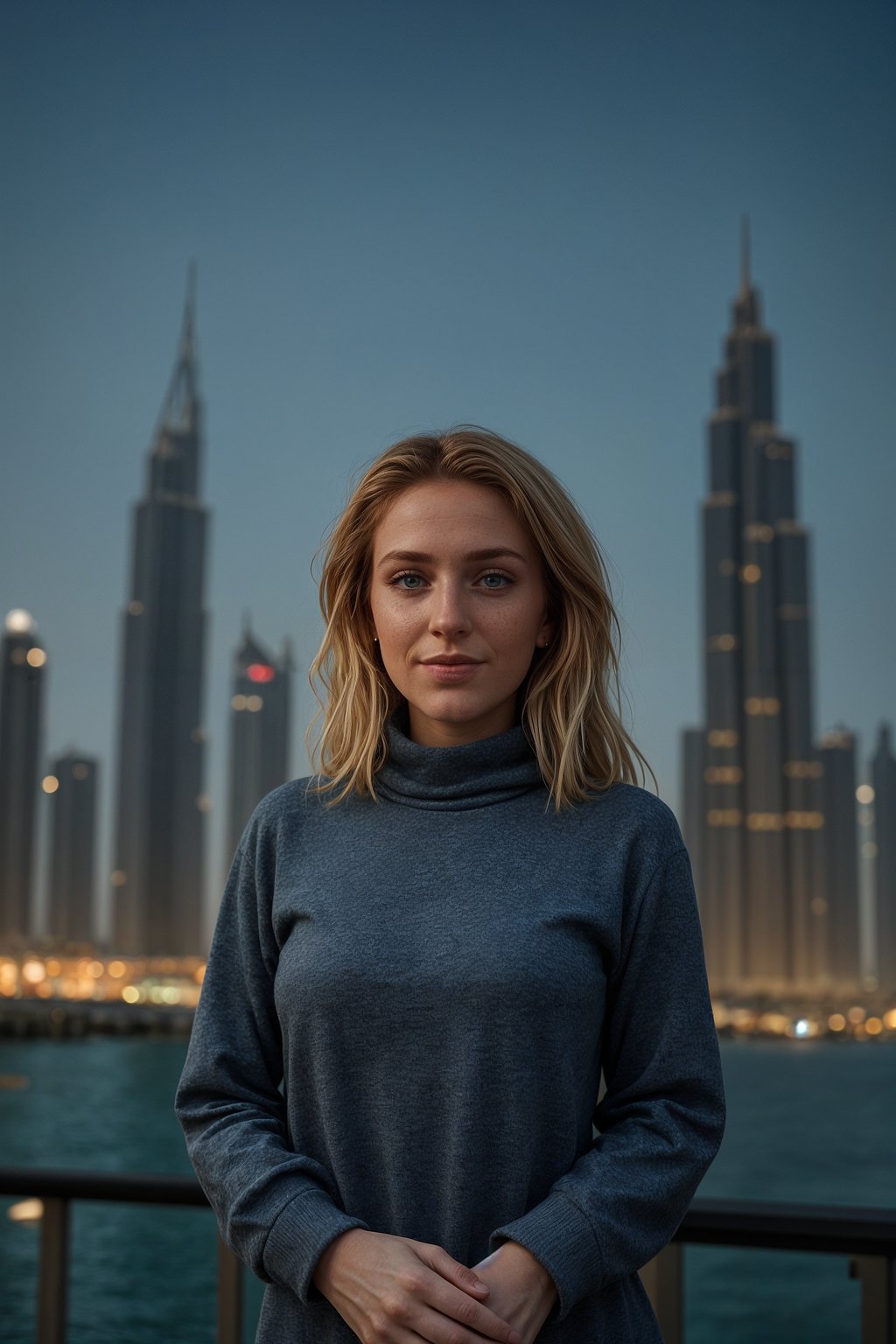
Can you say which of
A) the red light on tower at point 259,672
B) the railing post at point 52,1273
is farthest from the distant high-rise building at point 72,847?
the railing post at point 52,1273

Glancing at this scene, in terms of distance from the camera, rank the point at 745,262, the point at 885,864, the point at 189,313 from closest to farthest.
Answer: the point at 885,864 → the point at 745,262 → the point at 189,313

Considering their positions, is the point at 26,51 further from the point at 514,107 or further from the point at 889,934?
the point at 889,934

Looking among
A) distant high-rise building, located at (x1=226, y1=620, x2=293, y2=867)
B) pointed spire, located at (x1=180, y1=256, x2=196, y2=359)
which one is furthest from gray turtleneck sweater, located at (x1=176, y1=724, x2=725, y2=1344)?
pointed spire, located at (x1=180, y1=256, x2=196, y2=359)

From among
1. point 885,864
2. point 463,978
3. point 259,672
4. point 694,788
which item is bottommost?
point 885,864

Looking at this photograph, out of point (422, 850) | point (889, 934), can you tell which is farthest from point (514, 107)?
point (422, 850)

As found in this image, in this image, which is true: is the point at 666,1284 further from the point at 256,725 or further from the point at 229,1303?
the point at 256,725

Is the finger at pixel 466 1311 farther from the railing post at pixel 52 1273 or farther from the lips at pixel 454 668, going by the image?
the railing post at pixel 52 1273

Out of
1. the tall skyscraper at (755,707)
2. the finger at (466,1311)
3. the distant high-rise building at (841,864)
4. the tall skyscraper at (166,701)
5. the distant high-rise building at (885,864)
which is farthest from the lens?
the tall skyscraper at (166,701)

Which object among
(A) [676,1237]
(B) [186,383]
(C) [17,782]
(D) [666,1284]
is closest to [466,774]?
(A) [676,1237]
